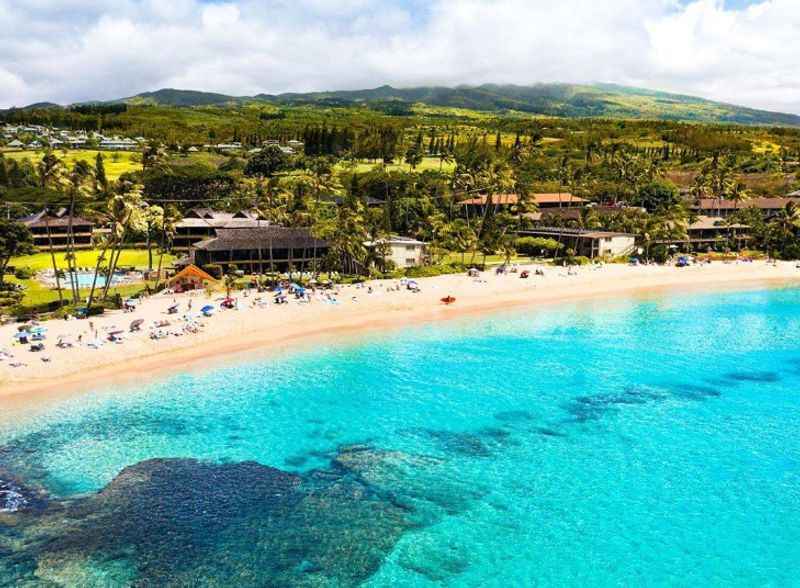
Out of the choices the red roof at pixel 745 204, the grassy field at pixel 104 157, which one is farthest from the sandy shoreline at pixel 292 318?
the grassy field at pixel 104 157

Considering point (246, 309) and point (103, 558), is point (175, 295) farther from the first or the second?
point (103, 558)

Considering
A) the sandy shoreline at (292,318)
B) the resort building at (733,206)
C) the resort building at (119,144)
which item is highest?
the resort building at (119,144)

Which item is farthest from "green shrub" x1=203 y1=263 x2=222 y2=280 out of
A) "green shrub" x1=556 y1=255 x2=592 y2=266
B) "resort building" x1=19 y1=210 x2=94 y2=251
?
"green shrub" x1=556 y1=255 x2=592 y2=266

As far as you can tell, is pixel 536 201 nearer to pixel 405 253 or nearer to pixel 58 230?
pixel 405 253

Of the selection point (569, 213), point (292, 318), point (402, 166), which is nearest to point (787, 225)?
point (569, 213)

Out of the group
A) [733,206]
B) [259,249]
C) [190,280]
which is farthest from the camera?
[733,206]

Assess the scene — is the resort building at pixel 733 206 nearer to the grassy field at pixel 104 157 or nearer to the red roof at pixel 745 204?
the red roof at pixel 745 204
